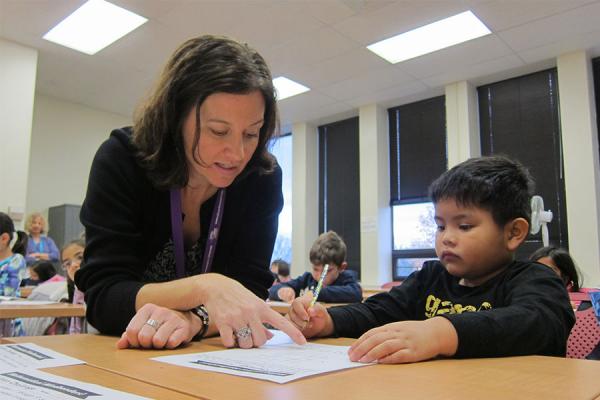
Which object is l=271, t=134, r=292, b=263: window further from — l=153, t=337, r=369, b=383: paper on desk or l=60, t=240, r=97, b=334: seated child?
l=153, t=337, r=369, b=383: paper on desk

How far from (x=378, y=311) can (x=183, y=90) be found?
0.66m

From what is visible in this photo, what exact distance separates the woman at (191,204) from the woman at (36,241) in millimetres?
4419

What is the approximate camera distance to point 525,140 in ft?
16.4

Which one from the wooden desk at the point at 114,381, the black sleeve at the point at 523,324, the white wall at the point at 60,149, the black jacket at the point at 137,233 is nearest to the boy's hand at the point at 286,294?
the black jacket at the point at 137,233

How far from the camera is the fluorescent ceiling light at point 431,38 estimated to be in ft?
13.1

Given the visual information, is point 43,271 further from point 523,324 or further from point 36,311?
point 523,324

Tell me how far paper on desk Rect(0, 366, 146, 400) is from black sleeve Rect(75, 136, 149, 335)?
331 mm

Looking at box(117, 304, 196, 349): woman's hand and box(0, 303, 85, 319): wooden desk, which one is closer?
box(117, 304, 196, 349): woman's hand

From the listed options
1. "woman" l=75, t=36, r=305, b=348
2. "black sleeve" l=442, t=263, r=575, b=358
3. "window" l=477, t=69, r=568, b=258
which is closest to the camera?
"black sleeve" l=442, t=263, r=575, b=358

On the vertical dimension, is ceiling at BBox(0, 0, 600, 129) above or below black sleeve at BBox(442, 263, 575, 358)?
above

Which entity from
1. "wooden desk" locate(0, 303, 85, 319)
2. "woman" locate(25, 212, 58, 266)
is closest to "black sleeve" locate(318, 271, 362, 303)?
"wooden desk" locate(0, 303, 85, 319)

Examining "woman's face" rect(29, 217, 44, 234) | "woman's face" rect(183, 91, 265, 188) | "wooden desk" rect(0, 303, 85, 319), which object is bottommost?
"wooden desk" rect(0, 303, 85, 319)

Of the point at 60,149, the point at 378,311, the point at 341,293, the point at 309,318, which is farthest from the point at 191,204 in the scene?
the point at 60,149

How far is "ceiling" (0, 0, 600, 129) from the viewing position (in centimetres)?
377
